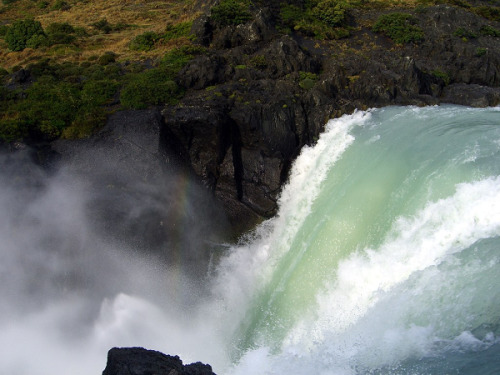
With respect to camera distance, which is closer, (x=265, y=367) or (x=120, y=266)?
(x=265, y=367)

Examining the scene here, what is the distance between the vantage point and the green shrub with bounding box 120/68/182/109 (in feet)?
100

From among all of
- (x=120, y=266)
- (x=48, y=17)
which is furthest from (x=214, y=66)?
(x=48, y=17)

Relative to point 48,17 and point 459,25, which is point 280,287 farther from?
point 48,17

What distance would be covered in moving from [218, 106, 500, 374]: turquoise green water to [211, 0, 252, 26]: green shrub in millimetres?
17032

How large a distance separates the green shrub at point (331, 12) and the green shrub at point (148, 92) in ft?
63.9

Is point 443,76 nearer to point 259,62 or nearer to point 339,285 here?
point 259,62

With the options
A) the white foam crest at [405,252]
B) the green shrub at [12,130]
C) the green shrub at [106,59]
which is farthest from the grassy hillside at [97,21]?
the white foam crest at [405,252]

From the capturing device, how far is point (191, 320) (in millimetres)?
24094

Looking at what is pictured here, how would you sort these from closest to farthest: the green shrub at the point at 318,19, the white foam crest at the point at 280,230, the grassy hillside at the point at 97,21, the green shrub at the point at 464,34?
the white foam crest at the point at 280,230, the green shrub at the point at 464,34, the green shrub at the point at 318,19, the grassy hillside at the point at 97,21

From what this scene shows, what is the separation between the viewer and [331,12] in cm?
4338

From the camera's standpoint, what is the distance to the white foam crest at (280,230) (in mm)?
25078

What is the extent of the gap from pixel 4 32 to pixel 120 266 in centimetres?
4214

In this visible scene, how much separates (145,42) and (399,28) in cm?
2506

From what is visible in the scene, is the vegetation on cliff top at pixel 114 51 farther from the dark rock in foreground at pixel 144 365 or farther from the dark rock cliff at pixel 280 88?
the dark rock in foreground at pixel 144 365
